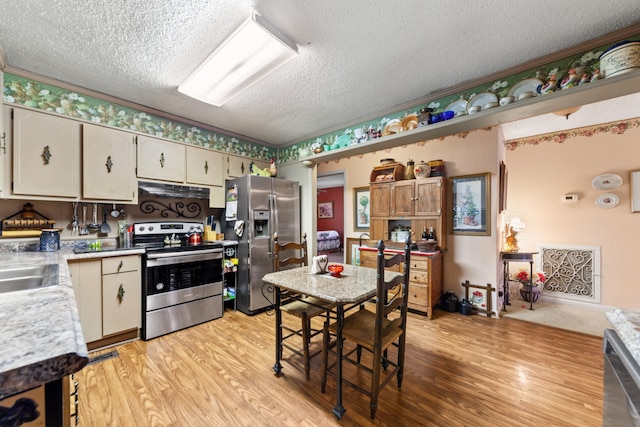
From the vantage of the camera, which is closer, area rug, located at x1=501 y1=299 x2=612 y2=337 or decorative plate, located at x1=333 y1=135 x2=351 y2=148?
area rug, located at x1=501 y1=299 x2=612 y2=337

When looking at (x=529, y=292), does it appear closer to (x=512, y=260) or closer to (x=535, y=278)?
(x=535, y=278)

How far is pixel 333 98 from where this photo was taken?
8.61ft

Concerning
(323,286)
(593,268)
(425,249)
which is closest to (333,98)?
(323,286)

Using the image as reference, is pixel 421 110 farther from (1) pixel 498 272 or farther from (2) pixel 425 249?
(1) pixel 498 272

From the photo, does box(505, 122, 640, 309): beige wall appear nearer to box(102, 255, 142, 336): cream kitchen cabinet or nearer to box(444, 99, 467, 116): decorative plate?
box(444, 99, 467, 116): decorative plate

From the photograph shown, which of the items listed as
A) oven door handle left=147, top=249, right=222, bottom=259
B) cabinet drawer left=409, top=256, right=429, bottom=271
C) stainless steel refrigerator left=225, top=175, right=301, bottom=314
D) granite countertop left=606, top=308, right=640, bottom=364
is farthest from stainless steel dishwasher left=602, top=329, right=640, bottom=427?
oven door handle left=147, top=249, right=222, bottom=259

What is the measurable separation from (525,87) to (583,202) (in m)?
2.64

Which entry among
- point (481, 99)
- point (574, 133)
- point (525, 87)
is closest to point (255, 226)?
point (481, 99)

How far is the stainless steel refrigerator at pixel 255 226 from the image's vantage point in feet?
10.5

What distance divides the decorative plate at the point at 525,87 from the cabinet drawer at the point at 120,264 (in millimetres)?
3747

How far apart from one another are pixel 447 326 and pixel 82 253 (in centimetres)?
375

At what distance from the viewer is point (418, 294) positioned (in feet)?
10.3

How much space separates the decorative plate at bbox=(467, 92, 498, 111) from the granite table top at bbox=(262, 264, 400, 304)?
1.72m

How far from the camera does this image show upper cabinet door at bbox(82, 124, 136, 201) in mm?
2420
